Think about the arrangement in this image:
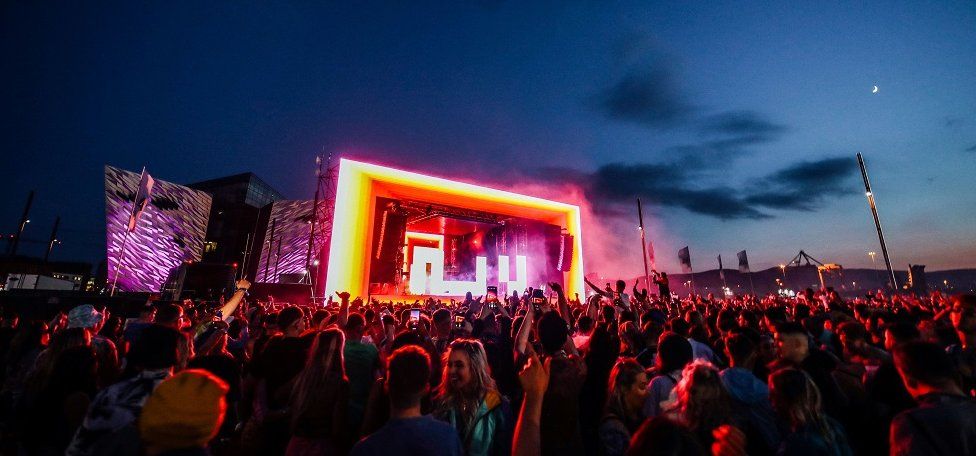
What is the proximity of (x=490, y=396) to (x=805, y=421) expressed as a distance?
1855 mm

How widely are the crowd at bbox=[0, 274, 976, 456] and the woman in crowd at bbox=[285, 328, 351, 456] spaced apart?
0.04 feet

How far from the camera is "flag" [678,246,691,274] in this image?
24.4 meters

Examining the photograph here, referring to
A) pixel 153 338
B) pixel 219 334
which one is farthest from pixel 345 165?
pixel 153 338

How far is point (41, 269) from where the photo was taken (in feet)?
87.9

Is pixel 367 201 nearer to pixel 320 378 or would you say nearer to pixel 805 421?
pixel 320 378

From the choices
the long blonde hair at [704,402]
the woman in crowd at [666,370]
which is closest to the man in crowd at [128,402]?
the long blonde hair at [704,402]

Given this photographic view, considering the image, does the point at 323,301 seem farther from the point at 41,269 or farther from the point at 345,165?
the point at 41,269

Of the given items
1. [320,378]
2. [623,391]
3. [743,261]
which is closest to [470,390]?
[623,391]

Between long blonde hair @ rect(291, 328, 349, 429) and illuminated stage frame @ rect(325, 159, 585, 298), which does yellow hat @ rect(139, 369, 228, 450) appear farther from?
illuminated stage frame @ rect(325, 159, 585, 298)

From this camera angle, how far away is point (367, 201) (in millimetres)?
19094

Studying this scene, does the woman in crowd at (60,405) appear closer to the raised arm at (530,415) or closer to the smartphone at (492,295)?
the raised arm at (530,415)

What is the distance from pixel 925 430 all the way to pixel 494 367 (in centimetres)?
330

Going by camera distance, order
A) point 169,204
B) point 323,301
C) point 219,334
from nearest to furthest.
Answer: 1. point 219,334
2. point 323,301
3. point 169,204

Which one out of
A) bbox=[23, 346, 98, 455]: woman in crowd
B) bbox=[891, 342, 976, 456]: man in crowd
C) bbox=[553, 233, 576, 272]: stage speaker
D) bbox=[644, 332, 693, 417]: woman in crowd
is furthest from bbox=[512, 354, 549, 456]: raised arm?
bbox=[553, 233, 576, 272]: stage speaker
